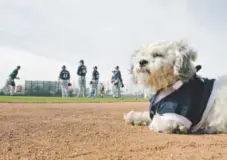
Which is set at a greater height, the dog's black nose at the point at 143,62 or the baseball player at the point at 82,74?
the baseball player at the point at 82,74

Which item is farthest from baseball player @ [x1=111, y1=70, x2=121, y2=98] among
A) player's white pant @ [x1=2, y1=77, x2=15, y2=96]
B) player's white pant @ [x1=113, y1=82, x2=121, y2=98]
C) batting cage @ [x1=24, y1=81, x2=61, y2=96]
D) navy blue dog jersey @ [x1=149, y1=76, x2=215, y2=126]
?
navy blue dog jersey @ [x1=149, y1=76, x2=215, y2=126]

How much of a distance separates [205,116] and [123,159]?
2.85 meters

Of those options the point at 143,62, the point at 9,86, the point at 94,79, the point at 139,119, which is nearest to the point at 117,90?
the point at 94,79

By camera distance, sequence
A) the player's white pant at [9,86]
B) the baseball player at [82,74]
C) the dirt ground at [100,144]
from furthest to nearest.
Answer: the player's white pant at [9,86]
the baseball player at [82,74]
the dirt ground at [100,144]

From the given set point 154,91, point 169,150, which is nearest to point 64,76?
point 154,91

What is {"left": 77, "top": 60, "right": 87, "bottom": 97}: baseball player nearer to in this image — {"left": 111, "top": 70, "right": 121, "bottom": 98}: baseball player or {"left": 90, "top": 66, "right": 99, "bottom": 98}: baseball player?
{"left": 90, "top": 66, "right": 99, "bottom": 98}: baseball player

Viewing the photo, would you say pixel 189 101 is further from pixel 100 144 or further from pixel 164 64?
pixel 100 144

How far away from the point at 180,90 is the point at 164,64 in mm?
461

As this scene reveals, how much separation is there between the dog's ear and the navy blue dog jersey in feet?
0.42

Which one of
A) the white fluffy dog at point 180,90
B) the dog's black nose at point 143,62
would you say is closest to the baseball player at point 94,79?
the white fluffy dog at point 180,90

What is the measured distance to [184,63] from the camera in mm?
7070

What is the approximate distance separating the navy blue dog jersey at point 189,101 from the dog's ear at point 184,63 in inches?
5.0

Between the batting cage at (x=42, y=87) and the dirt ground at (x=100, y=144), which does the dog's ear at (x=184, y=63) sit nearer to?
the dirt ground at (x=100, y=144)

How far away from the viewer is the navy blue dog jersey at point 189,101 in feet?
22.8
